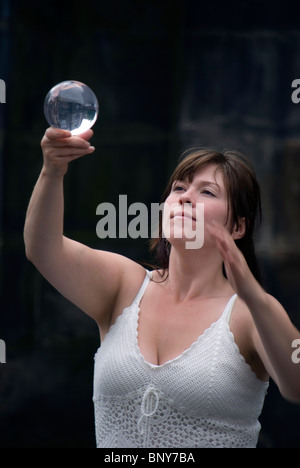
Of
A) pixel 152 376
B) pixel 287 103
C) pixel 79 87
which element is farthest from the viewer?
pixel 287 103

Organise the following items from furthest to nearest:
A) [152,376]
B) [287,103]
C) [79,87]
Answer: [287,103] < [152,376] < [79,87]

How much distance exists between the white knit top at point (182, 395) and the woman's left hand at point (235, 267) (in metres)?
0.39

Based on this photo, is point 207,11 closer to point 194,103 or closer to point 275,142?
point 194,103

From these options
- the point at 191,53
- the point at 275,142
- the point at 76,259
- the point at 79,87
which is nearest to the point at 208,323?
the point at 76,259

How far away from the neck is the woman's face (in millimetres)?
105

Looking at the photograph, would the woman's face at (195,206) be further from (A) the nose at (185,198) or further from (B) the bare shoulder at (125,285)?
(B) the bare shoulder at (125,285)

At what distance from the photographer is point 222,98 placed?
4383mm

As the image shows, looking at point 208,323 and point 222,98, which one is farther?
point 222,98

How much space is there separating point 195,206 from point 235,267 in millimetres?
479

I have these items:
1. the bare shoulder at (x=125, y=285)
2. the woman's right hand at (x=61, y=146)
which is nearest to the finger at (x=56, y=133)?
the woman's right hand at (x=61, y=146)

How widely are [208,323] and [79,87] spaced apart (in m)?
0.96

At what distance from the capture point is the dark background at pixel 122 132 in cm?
433

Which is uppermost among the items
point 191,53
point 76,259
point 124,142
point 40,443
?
point 191,53

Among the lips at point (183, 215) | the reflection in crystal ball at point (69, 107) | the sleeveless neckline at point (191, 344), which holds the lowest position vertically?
the sleeveless neckline at point (191, 344)
